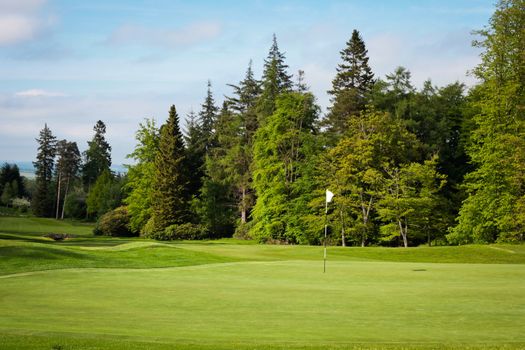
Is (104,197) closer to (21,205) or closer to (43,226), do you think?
(43,226)

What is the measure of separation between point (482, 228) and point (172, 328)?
42.8 metres

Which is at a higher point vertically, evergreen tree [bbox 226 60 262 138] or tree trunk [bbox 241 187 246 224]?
evergreen tree [bbox 226 60 262 138]

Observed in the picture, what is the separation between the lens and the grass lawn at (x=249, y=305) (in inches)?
405

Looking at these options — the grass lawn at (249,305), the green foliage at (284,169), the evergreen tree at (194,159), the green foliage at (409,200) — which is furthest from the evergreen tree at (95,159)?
Answer: the grass lawn at (249,305)

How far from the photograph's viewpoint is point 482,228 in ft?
159

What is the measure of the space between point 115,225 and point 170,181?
12728 mm

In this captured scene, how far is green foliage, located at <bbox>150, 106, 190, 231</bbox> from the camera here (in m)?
68.3

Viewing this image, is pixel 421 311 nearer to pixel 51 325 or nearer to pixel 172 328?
pixel 172 328

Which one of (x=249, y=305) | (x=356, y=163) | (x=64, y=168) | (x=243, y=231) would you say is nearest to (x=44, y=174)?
(x=64, y=168)

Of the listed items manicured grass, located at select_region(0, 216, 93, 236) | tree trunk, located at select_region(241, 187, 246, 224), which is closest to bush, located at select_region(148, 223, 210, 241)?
tree trunk, located at select_region(241, 187, 246, 224)

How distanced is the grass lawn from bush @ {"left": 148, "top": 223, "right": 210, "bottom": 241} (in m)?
39.5

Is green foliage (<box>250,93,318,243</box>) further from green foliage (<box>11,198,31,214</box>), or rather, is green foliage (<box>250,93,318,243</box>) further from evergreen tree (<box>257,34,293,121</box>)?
green foliage (<box>11,198,31,214</box>)

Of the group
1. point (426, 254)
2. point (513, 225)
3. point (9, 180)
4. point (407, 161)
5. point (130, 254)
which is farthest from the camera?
point (9, 180)

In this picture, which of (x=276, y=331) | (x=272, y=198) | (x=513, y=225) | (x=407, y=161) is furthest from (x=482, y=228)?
(x=276, y=331)
